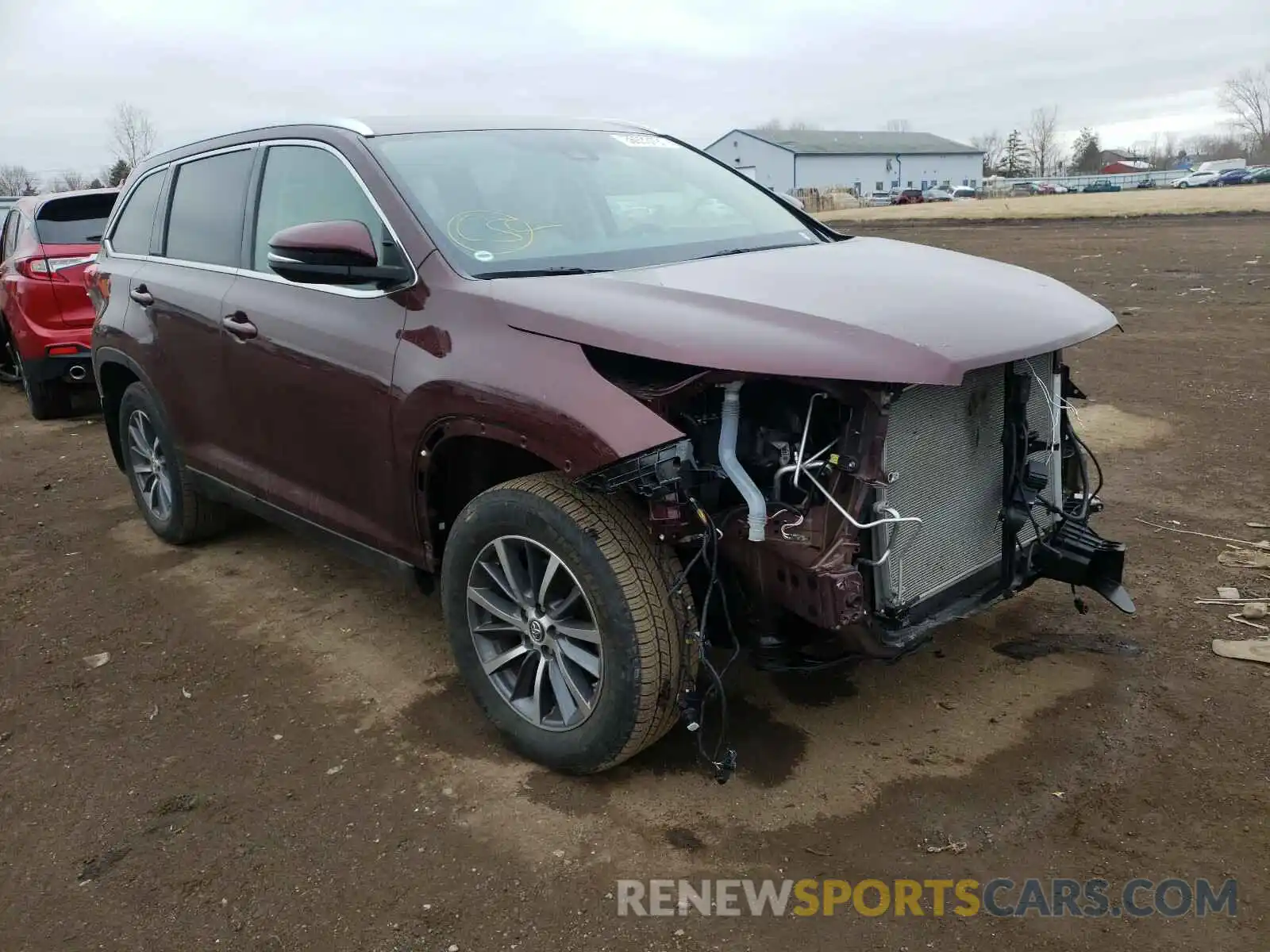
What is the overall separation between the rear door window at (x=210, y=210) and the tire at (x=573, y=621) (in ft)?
6.28

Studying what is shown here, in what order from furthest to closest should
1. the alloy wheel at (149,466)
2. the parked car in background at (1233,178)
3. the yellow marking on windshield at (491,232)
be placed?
the parked car in background at (1233,178), the alloy wheel at (149,466), the yellow marking on windshield at (491,232)

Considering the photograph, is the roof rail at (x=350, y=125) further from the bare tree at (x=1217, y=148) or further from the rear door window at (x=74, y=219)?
the bare tree at (x=1217, y=148)

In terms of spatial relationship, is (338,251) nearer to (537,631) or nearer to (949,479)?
(537,631)

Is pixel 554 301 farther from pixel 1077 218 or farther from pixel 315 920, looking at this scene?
pixel 1077 218

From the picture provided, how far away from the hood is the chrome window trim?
18.6 inches

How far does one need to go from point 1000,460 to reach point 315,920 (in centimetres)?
234

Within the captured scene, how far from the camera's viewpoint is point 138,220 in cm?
517

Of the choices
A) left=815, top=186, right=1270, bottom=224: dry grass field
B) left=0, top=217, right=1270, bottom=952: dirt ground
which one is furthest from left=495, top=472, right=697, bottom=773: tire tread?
left=815, top=186, right=1270, bottom=224: dry grass field

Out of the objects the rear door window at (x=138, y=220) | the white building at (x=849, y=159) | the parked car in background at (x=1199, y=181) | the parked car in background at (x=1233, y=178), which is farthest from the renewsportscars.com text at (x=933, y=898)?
the white building at (x=849, y=159)

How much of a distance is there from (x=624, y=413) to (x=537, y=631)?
0.80 m

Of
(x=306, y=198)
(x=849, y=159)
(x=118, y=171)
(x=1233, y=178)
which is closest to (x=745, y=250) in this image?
(x=306, y=198)

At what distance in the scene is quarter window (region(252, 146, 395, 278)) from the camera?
348cm

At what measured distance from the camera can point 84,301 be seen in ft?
27.7

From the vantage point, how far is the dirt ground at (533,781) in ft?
8.48
